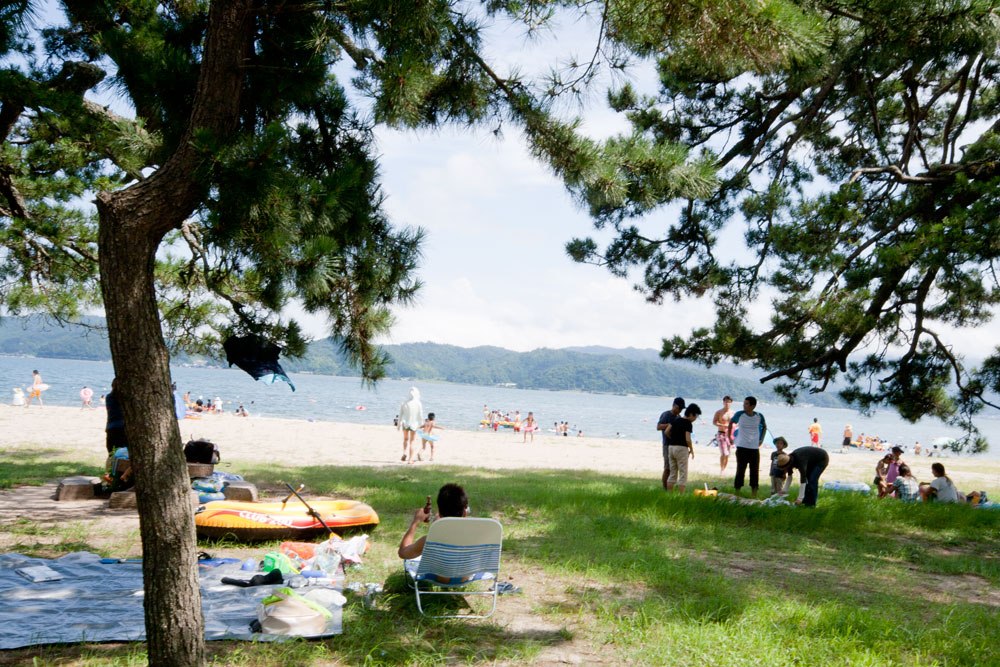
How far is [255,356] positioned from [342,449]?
11778 millimetres

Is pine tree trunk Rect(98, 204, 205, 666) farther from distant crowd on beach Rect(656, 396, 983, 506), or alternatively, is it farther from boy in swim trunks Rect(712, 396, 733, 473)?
boy in swim trunks Rect(712, 396, 733, 473)

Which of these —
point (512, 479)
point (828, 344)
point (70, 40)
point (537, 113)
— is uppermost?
point (70, 40)

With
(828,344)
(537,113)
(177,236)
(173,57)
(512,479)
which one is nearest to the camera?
(173,57)

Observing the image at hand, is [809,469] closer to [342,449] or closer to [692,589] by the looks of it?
[692,589]

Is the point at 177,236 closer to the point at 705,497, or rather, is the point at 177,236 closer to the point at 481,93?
the point at 481,93

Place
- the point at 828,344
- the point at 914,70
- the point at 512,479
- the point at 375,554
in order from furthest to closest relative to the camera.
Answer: the point at 512,479 → the point at 828,344 → the point at 914,70 → the point at 375,554

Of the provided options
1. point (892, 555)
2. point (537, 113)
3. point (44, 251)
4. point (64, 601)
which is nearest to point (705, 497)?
point (892, 555)

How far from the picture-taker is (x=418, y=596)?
397 centimetres

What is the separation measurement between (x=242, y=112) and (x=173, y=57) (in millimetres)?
562

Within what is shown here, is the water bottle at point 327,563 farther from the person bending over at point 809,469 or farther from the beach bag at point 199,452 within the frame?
the person bending over at point 809,469

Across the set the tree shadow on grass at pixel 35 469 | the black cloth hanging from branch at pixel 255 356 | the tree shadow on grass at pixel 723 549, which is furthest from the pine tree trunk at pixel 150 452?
the tree shadow on grass at pixel 35 469

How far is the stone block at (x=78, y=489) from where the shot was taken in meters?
7.20

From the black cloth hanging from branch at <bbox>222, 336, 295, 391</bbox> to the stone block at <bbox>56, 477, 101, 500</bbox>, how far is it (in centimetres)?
289

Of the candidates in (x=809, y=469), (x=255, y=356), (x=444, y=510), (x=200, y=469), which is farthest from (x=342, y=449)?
(x=444, y=510)
